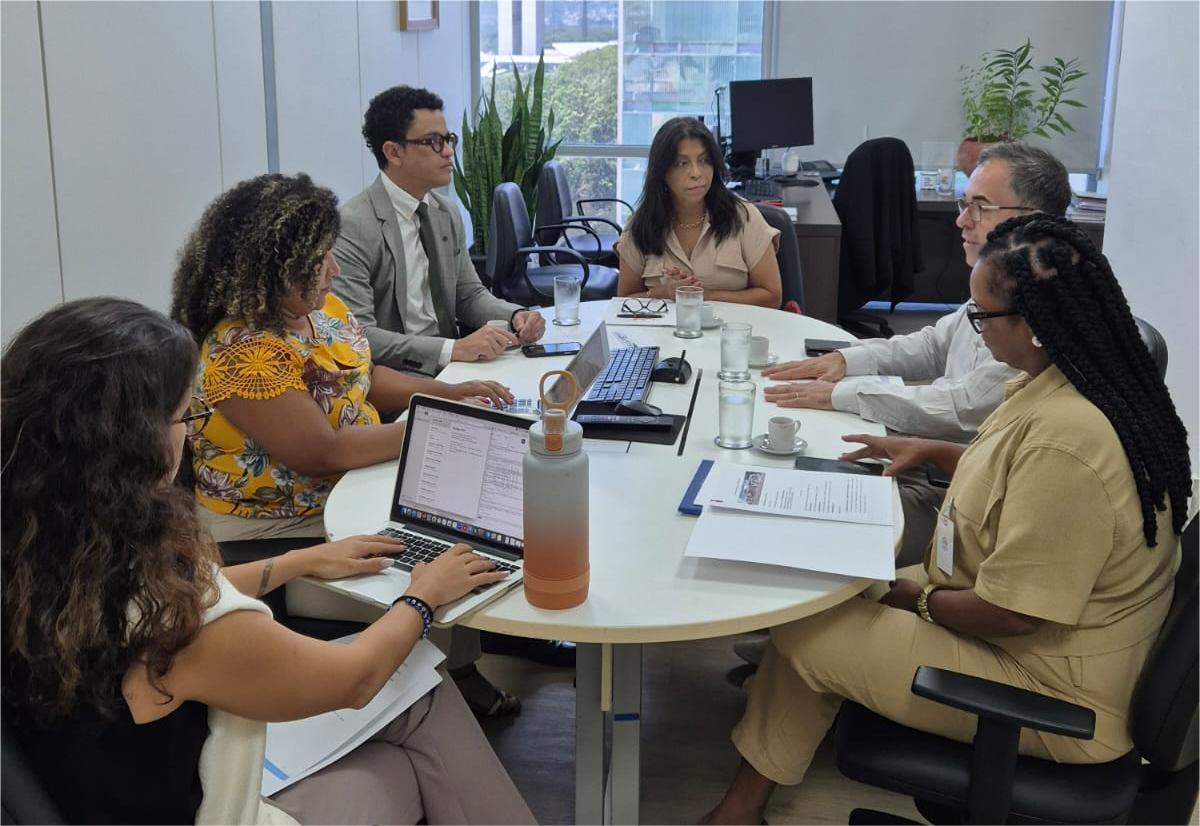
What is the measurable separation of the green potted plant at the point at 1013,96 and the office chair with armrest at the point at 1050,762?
188 inches

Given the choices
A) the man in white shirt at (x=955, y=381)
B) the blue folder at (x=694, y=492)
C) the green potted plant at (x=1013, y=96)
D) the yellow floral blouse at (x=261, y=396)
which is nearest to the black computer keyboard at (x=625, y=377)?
the man in white shirt at (x=955, y=381)

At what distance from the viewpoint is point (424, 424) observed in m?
1.57

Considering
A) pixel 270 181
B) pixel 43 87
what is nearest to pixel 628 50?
pixel 43 87

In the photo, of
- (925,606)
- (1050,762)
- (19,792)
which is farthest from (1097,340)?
(19,792)

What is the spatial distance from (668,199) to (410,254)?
0.91 m

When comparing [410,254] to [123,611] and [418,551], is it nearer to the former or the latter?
[418,551]

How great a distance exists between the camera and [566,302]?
307 cm

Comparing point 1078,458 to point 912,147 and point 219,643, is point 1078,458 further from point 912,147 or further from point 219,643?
point 912,147

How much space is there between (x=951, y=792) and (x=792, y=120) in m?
4.93

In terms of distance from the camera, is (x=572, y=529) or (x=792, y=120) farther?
(x=792, y=120)

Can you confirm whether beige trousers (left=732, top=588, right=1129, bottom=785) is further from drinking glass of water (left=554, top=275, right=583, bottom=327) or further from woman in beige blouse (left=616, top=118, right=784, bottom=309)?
woman in beige blouse (left=616, top=118, right=784, bottom=309)

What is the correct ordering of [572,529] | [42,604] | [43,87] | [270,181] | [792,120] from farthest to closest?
[792,120]
[43,87]
[270,181]
[572,529]
[42,604]

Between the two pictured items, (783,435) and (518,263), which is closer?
(783,435)

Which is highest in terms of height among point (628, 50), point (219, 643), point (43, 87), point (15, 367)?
point (628, 50)
